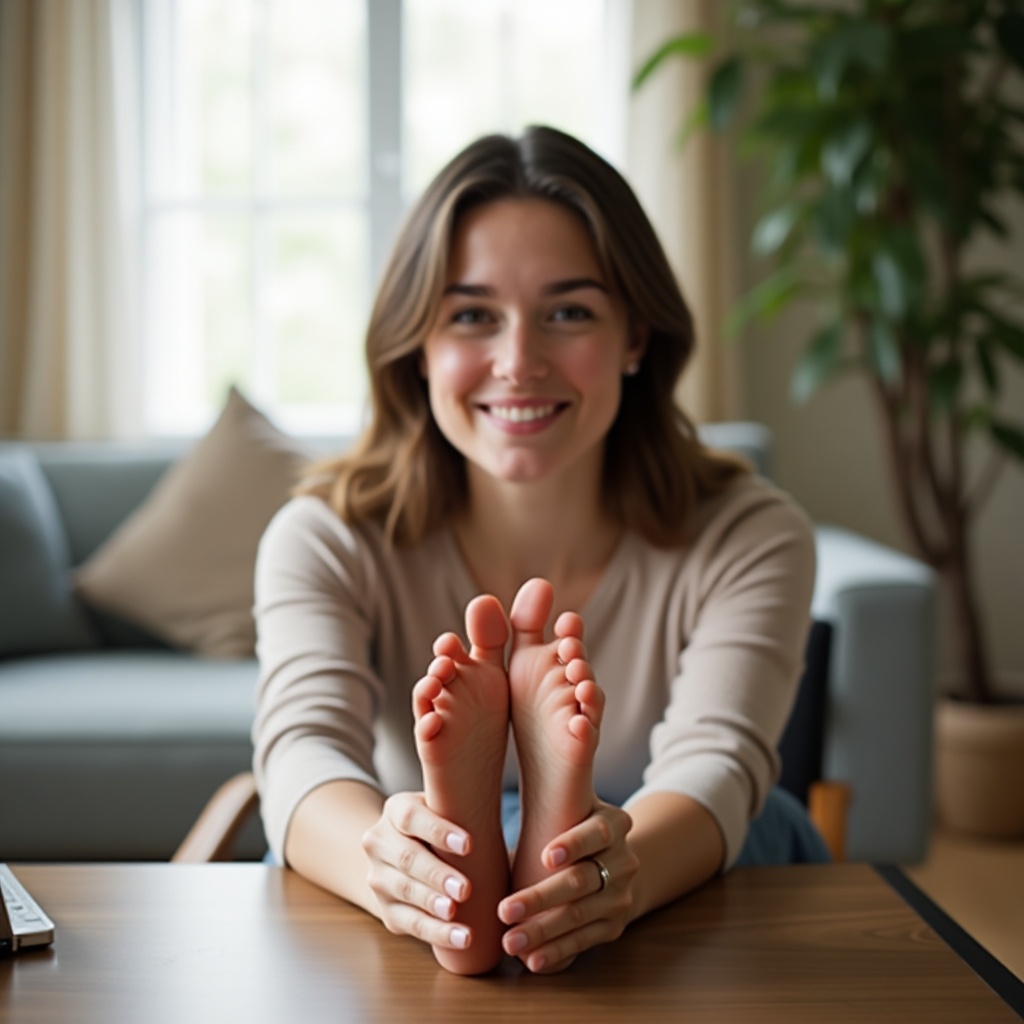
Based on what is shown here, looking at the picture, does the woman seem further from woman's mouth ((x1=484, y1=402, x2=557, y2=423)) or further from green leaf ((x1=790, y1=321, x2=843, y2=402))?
green leaf ((x1=790, y1=321, x2=843, y2=402))

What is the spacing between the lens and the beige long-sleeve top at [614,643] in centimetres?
120

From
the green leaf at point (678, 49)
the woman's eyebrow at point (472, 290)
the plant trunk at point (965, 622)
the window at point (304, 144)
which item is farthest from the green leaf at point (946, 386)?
the woman's eyebrow at point (472, 290)

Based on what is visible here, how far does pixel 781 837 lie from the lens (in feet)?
4.49

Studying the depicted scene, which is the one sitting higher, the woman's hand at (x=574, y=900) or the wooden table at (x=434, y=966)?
the woman's hand at (x=574, y=900)

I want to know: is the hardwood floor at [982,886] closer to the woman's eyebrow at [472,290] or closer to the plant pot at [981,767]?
the plant pot at [981,767]

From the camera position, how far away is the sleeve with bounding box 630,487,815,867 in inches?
45.5

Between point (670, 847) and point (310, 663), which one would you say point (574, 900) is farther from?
point (310, 663)

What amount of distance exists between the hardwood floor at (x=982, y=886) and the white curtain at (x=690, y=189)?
1152mm

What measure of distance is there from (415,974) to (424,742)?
16 centimetres

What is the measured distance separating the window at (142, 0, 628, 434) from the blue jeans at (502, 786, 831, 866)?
7.28ft

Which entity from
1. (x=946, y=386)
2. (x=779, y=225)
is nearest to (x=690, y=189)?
(x=779, y=225)

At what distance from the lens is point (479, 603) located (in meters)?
0.89

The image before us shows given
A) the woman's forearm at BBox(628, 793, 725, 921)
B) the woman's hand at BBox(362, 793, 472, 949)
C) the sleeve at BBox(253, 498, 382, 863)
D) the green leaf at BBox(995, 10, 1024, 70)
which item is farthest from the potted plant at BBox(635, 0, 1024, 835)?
the woman's hand at BBox(362, 793, 472, 949)

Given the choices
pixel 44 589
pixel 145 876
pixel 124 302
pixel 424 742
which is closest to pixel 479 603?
pixel 424 742
